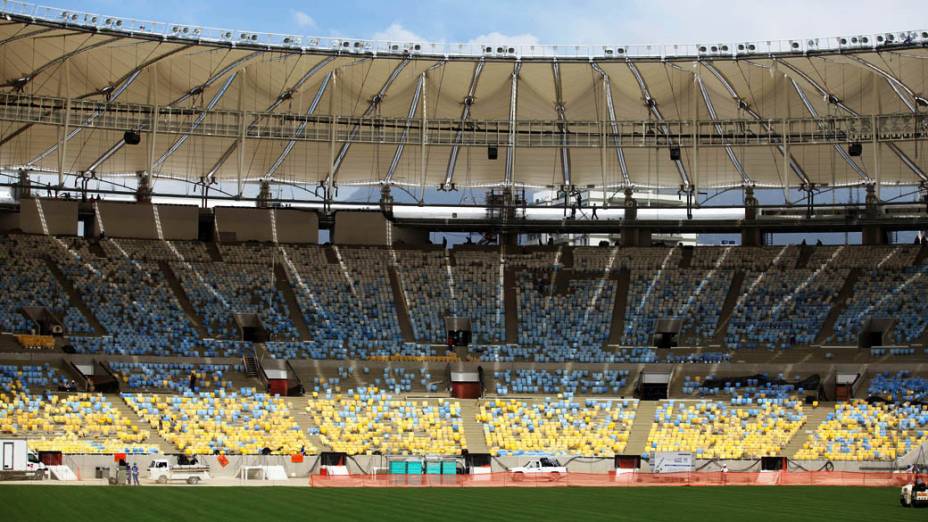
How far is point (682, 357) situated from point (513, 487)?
24.7 metres

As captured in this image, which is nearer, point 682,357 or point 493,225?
point 682,357

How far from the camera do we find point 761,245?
3204 inches

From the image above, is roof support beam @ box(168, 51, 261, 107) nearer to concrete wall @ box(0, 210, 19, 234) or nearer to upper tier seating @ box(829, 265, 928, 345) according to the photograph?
concrete wall @ box(0, 210, 19, 234)

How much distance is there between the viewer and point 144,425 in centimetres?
5809

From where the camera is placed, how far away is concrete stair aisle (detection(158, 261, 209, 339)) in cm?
6975

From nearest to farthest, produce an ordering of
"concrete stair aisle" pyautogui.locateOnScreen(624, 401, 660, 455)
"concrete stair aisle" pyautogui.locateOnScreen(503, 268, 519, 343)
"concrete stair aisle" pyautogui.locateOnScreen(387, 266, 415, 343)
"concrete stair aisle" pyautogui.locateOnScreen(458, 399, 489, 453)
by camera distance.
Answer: "concrete stair aisle" pyautogui.locateOnScreen(624, 401, 660, 455) → "concrete stair aisle" pyautogui.locateOnScreen(458, 399, 489, 453) → "concrete stair aisle" pyautogui.locateOnScreen(387, 266, 415, 343) → "concrete stair aisle" pyautogui.locateOnScreen(503, 268, 519, 343)

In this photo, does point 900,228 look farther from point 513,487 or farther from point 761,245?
point 513,487

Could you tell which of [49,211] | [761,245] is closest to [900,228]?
[761,245]

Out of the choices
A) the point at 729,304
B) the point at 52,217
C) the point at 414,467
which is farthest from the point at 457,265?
the point at 414,467

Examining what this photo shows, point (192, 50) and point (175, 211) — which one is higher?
point (192, 50)

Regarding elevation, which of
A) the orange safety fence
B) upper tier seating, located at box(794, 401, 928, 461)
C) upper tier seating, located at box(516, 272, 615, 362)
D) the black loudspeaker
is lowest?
the orange safety fence

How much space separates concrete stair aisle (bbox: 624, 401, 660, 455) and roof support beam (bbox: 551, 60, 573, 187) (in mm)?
18897

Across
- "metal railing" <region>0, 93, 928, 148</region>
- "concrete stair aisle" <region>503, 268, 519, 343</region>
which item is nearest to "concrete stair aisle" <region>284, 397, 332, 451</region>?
"concrete stair aisle" <region>503, 268, 519, 343</region>

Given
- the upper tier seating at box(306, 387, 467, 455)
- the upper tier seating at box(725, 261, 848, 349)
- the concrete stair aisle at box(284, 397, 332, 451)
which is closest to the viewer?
the upper tier seating at box(306, 387, 467, 455)
